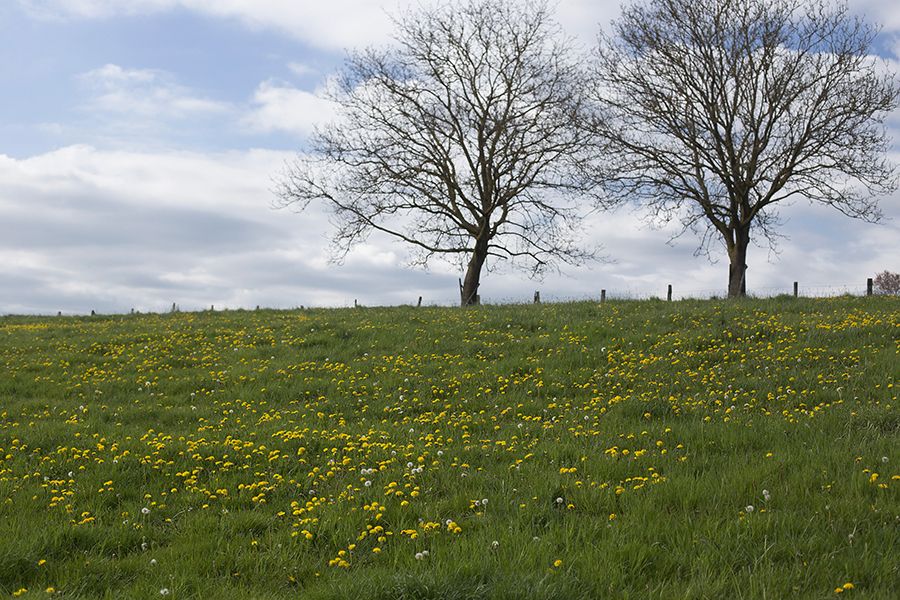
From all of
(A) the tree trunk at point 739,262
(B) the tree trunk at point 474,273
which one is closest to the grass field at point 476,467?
(A) the tree trunk at point 739,262

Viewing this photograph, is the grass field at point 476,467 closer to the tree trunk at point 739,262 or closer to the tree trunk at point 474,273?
the tree trunk at point 739,262

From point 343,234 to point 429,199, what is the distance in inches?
166

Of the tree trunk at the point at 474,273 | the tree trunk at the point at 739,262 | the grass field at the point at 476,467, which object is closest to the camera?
the grass field at the point at 476,467

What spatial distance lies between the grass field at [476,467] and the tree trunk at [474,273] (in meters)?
16.0

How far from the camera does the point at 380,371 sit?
14.2 meters

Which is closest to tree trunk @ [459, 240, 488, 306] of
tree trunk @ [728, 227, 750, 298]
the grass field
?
tree trunk @ [728, 227, 750, 298]

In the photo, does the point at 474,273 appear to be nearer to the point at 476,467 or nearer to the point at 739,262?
the point at 739,262

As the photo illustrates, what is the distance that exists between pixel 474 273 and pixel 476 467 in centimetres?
2489

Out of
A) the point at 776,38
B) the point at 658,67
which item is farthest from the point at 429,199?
the point at 776,38

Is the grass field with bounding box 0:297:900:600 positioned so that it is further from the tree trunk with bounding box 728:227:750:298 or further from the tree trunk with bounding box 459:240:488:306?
the tree trunk with bounding box 459:240:488:306

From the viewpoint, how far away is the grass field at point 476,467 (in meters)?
5.10

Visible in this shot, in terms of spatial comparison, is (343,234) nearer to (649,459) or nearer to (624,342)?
(624,342)

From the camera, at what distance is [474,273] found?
32.7 m

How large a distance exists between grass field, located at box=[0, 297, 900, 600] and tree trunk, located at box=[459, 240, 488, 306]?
630 inches
